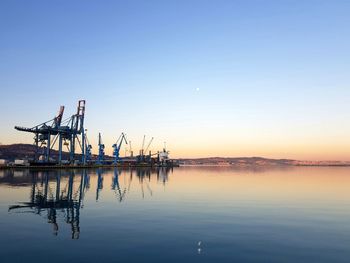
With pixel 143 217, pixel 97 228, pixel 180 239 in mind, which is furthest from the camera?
pixel 143 217

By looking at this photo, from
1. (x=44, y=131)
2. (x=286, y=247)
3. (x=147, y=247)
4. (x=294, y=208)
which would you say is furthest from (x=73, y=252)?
(x=44, y=131)

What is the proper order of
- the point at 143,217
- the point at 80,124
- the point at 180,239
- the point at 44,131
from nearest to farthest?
the point at 180,239, the point at 143,217, the point at 44,131, the point at 80,124

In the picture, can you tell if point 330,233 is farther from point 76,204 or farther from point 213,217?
point 76,204

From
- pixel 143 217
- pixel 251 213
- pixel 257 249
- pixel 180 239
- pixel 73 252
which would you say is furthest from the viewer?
pixel 251 213

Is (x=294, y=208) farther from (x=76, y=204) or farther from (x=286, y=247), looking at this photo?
(x=76, y=204)

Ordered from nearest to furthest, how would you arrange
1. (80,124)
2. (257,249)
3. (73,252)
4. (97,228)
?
(73,252), (257,249), (97,228), (80,124)

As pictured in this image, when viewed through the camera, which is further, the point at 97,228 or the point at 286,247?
the point at 97,228

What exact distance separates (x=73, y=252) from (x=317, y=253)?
13379 mm

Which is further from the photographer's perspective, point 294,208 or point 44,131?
point 44,131

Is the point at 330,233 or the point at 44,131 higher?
the point at 44,131

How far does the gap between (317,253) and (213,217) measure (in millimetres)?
12983

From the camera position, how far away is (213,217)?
31047mm

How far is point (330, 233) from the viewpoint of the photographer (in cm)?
2508

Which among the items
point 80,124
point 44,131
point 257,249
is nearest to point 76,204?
point 257,249
